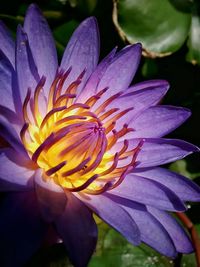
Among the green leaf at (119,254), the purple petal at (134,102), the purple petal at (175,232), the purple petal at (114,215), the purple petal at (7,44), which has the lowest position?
the green leaf at (119,254)

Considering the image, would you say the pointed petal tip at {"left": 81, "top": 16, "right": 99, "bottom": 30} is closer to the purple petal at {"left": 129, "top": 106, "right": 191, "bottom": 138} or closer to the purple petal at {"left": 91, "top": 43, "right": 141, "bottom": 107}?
the purple petal at {"left": 91, "top": 43, "right": 141, "bottom": 107}

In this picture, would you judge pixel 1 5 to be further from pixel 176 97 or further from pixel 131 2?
pixel 176 97

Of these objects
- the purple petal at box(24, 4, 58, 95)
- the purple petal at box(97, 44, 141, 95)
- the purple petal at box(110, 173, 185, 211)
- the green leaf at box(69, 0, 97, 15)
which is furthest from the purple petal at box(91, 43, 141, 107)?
the green leaf at box(69, 0, 97, 15)

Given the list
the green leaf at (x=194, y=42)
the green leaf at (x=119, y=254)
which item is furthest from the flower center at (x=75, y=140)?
the green leaf at (x=194, y=42)

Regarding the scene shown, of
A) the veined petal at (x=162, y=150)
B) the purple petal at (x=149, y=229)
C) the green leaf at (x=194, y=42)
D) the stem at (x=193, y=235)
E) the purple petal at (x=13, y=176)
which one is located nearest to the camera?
the purple petal at (x=13, y=176)

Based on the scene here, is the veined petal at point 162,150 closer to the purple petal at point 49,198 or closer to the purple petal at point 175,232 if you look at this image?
the purple petal at point 175,232

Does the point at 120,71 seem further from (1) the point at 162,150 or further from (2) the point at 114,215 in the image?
(2) the point at 114,215

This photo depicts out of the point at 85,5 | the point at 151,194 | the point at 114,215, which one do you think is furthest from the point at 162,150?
the point at 85,5
